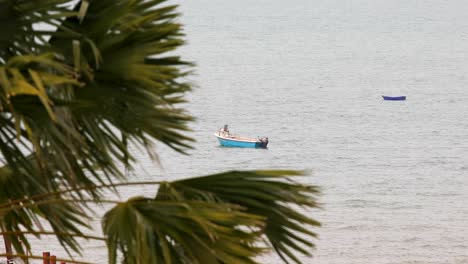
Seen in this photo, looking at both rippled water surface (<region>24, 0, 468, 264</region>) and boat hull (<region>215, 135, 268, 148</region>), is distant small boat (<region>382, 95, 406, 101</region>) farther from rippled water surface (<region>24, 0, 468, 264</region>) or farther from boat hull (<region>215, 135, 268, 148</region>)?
boat hull (<region>215, 135, 268, 148</region>)

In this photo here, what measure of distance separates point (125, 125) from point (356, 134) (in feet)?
249

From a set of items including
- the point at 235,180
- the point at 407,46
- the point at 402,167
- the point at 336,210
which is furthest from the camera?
the point at 407,46

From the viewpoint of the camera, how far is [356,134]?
81.2 meters

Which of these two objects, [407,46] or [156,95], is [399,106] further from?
[156,95]

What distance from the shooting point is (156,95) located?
19.0 ft

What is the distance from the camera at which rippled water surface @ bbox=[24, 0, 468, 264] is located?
4700cm

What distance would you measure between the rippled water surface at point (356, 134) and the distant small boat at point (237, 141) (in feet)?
1.46

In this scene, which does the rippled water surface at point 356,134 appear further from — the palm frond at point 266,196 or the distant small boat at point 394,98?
the palm frond at point 266,196

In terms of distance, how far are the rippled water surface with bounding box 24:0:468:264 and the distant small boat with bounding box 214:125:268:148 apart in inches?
17.5

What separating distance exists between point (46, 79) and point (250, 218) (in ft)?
3.50

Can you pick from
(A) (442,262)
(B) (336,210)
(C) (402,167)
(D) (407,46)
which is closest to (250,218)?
(A) (442,262)

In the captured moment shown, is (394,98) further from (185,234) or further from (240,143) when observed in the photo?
(185,234)

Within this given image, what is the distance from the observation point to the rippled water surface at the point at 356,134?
47000mm

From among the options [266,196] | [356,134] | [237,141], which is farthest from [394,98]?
[266,196]
